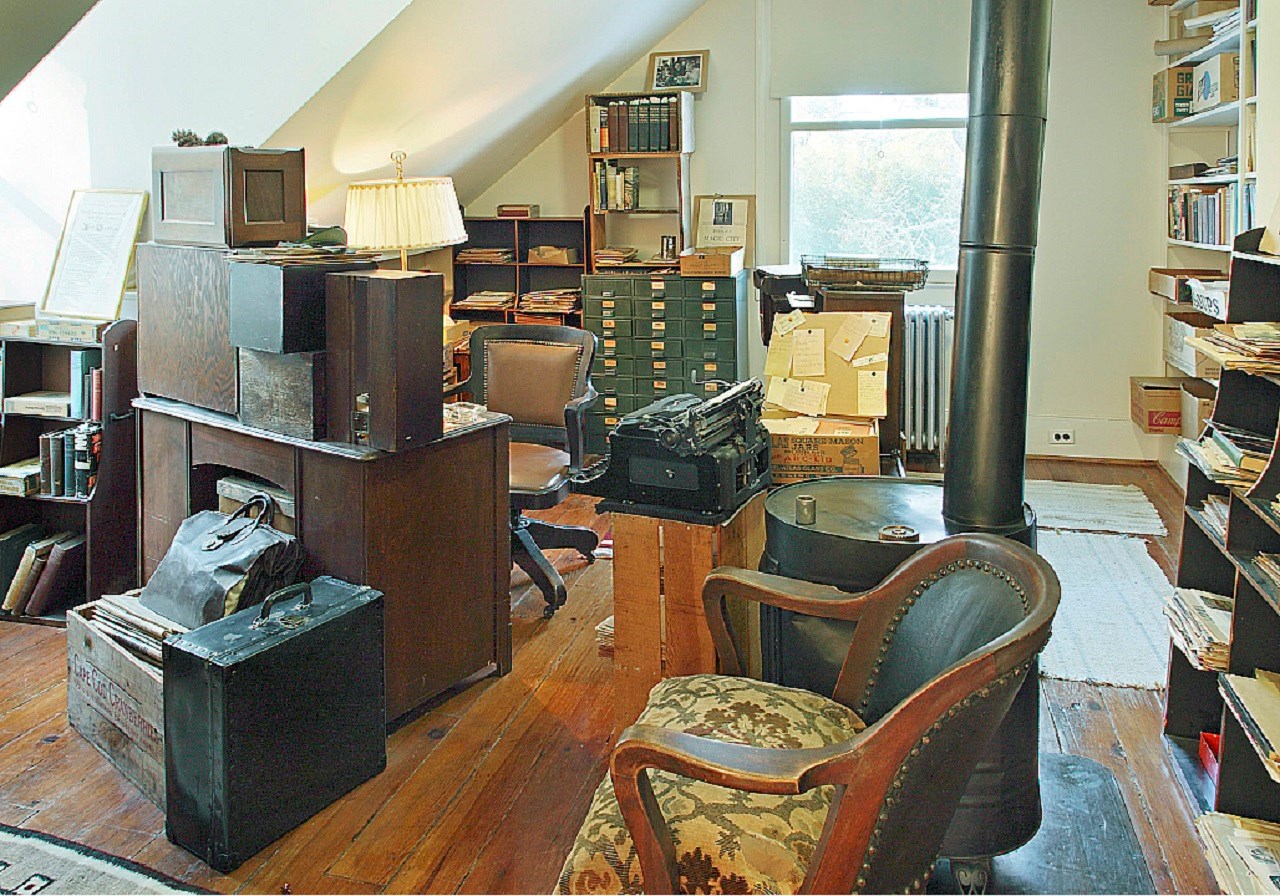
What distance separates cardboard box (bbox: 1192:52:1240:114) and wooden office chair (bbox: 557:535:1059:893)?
150 inches

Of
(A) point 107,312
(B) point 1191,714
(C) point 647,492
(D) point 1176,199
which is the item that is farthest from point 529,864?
(D) point 1176,199

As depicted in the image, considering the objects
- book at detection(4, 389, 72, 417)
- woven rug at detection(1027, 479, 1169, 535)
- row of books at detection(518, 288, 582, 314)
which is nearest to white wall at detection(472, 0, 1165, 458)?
woven rug at detection(1027, 479, 1169, 535)

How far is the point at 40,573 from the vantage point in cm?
380

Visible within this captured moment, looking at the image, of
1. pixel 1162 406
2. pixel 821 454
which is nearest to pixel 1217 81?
pixel 1162 406

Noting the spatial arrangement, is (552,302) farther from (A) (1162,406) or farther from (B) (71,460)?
(A) (1162,406)

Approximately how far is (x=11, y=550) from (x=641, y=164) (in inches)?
148

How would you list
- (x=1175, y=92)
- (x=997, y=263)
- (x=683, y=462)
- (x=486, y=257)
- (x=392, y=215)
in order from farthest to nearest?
(x=486, y=257)
(x=1175, y=92)
(x=392, y=215)
(x=683, y=462)
(x=997, y=263)

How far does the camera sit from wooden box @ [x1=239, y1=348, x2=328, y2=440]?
112 inches

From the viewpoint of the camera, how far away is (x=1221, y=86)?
16.2 ft

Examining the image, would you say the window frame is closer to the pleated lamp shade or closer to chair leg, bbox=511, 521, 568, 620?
the pleated lamp shade

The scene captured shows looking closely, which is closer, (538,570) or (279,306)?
(279,306)

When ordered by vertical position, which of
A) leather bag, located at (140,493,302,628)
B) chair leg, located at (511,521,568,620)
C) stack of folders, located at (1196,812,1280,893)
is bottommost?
stack of folders, located at (1196,812,1280,893)

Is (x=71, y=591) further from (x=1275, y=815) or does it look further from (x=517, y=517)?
(x=1275, y=815)

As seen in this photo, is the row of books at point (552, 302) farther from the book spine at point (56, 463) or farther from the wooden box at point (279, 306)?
the wooden box at point (279, 306)
